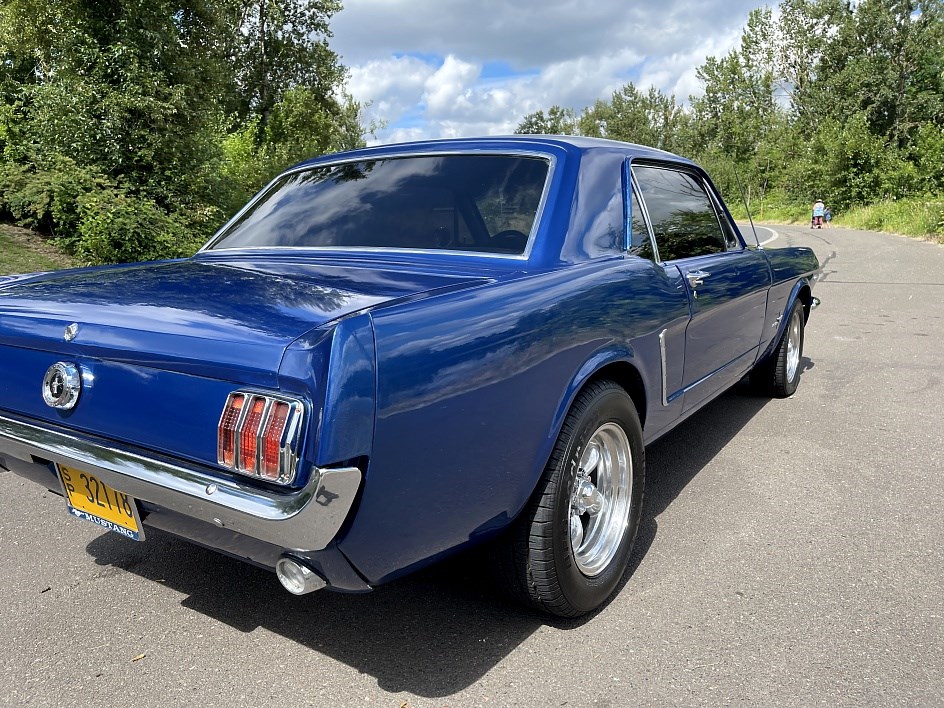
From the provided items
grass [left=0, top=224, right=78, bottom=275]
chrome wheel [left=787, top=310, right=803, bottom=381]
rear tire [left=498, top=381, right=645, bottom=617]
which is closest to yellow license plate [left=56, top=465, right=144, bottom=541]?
rear tire [left=498, top=381, right=645, bottom=617]

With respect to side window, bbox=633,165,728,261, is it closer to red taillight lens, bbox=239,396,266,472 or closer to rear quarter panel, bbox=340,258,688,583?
rear quarter panel, bbox=340,258,688,583

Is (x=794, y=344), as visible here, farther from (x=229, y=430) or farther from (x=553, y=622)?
(x=229, y=430)

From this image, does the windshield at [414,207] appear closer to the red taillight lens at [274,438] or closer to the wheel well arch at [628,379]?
the wheel well arch at [628,379]

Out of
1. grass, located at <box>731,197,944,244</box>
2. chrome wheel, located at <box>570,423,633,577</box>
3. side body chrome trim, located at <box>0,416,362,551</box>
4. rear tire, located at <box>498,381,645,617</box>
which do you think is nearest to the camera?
side body chrome trim, located at <box>0,416,362,551</box>

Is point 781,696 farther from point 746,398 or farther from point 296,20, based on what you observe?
point 296,20

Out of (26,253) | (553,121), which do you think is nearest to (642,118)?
(553,121)

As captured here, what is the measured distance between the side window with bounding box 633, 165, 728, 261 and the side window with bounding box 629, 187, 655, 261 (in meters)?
0.09

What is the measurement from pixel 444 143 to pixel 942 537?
2.63 meters

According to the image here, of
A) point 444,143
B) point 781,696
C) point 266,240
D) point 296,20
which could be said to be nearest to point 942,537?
point 781,696

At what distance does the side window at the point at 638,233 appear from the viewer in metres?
3.16

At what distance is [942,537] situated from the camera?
3.20m

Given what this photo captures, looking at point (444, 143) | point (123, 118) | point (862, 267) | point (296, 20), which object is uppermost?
point (296, 20)

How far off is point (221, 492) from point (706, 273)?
2.48 m

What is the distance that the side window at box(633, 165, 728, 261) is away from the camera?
3.45 meters
